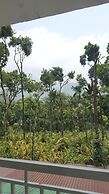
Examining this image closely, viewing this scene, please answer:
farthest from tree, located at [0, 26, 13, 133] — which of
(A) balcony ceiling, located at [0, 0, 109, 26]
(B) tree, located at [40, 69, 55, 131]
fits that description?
(A) balcony ceiling, located at [0, 0, 109, 26]

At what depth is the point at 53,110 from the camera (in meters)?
2.68

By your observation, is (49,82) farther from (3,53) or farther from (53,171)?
(53,171)

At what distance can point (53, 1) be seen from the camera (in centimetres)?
103

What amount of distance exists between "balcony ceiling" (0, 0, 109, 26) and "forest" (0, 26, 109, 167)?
4.01 feet

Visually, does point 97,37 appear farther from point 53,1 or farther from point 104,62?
point 53,1

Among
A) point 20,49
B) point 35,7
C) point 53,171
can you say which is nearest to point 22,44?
point 20,49

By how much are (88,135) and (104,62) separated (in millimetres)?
743

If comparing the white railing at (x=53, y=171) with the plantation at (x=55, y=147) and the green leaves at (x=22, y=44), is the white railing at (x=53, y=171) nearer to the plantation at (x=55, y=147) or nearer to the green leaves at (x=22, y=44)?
the plantation at (x=55, y=147)

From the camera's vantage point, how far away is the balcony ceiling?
103 centimetres

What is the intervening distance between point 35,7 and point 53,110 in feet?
5.52

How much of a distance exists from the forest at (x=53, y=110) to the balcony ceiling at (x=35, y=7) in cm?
122

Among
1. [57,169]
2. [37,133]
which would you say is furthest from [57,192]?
[37,133]

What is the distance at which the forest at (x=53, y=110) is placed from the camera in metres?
2.43

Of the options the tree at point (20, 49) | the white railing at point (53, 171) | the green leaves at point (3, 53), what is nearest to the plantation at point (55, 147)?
the tree at point (20, 49)
